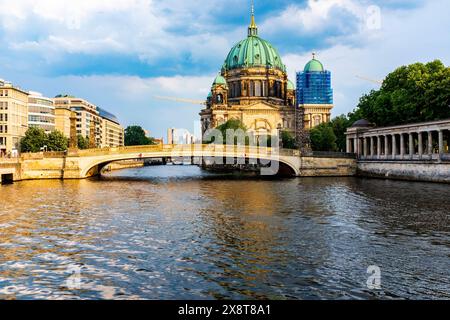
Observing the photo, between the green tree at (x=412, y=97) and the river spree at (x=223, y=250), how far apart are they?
30717 millimetres

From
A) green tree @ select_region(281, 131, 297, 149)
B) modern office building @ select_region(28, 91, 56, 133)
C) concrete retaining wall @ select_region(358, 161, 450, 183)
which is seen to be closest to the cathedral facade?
green tree @ select_region(281, 131, 297, 149)

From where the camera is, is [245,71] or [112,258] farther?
[245,71]

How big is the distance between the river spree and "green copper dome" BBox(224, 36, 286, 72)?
12117 cm

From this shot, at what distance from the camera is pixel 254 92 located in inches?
5955

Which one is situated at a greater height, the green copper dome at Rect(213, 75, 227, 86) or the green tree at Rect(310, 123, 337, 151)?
the green copper dome at Rect(213, 75, 227, 86)

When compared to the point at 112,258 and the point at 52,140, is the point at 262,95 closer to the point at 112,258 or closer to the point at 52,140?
the point at 52,140

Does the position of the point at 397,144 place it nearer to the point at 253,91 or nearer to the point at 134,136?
the point at 253,91

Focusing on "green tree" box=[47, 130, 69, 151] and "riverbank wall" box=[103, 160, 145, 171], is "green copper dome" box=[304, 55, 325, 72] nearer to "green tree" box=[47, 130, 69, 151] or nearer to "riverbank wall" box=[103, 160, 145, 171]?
"riverbank wall" box=[103, 160, 145, 171]

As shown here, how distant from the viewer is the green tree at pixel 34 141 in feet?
276

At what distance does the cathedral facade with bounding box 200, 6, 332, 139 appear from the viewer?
142125 mm

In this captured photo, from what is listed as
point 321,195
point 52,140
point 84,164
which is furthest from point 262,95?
point 321,195

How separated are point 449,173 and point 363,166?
61.6ft

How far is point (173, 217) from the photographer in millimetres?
28641

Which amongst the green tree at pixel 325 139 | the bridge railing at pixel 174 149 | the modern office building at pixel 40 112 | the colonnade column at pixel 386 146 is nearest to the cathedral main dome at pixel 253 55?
the green tree at pixel 325 139
